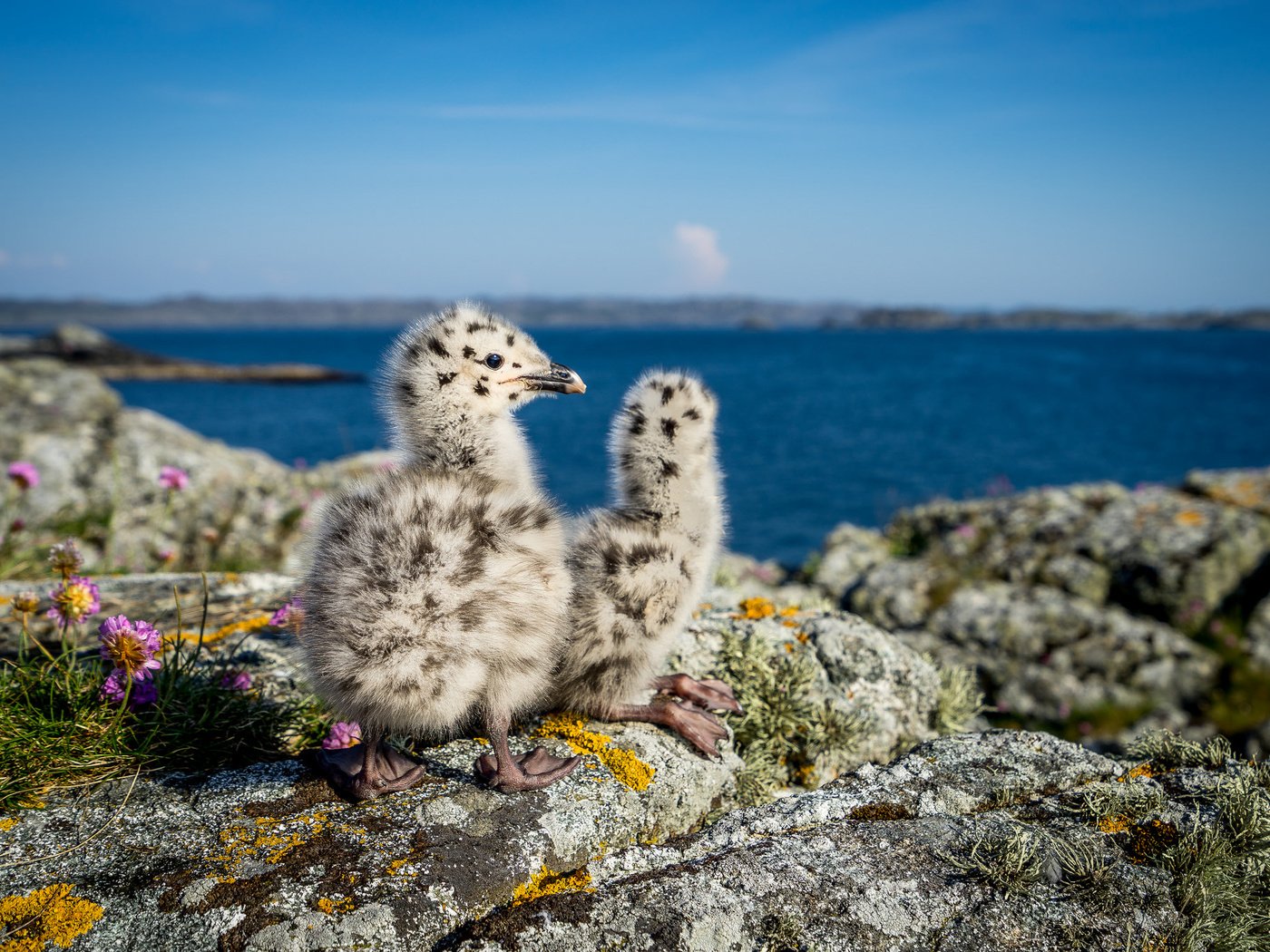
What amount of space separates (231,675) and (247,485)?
8.92 m

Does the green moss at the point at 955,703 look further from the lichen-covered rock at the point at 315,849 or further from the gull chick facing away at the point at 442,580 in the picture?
the gull chick facing away at the point at 442,580

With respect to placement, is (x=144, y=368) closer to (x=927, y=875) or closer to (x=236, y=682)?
(x=236, y=682)

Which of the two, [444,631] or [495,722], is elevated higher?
[444,631]

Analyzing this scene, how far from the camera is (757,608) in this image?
19.1ft

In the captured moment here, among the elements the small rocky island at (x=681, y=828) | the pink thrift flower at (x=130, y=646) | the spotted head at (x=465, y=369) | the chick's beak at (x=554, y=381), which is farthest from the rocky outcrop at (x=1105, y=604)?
the pink thrift flower at (x=130, y=646)

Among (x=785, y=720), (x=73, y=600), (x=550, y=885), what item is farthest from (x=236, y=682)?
(x=785, y=720)

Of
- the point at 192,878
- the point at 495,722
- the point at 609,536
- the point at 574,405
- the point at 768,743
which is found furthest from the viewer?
the point at 574,405

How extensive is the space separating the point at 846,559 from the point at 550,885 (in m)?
12.6

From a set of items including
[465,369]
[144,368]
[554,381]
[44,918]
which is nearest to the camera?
[44,918]

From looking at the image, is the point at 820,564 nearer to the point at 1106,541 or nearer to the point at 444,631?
the point at 1106,541

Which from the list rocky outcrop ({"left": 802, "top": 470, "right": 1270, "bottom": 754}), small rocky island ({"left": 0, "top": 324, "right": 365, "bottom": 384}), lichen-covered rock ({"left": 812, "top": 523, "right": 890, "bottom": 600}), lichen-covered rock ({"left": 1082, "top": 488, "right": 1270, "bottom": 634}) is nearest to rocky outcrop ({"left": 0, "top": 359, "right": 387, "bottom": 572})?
lichen-covered rock ({"left": 812, "top": 523, "right": 890, "bottom": 600})

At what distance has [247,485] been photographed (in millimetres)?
12242

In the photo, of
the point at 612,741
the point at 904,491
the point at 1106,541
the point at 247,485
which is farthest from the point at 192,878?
the point at 904,491

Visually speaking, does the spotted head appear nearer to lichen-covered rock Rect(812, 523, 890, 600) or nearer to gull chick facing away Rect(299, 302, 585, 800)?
gull chick facing away Rect(299, 302, 585, 800)
